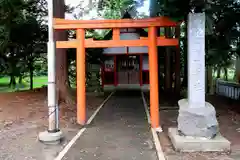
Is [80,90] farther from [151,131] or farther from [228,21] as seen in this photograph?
[228,21]

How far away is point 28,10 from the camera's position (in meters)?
15.8

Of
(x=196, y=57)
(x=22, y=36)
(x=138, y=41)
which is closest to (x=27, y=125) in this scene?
(x=138, y=41)

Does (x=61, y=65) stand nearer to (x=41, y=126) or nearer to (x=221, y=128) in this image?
(x=41, y=126)

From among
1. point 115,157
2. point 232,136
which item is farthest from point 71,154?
point 232,136

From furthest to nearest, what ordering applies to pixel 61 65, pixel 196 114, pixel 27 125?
pixel 61 65, pixel 27 125, pixel 196 114

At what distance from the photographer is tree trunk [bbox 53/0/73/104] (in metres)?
10.9

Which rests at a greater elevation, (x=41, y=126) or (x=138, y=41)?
(x=138, y=41)

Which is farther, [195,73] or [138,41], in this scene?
[138,41]

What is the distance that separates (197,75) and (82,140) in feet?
9.87

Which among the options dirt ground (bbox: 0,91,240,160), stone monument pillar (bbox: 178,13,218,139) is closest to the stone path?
dirt ground (bbox: 0,91,240,160)

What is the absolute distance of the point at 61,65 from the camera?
432 inches

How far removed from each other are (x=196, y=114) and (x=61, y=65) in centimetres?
620

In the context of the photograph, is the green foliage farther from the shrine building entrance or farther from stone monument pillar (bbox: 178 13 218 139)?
stone monument pillar (bbox: 178 13 218 139)

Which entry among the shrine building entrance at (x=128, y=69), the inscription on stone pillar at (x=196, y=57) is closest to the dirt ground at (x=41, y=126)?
the inscription on stone pillar at (x=196, y=57)
